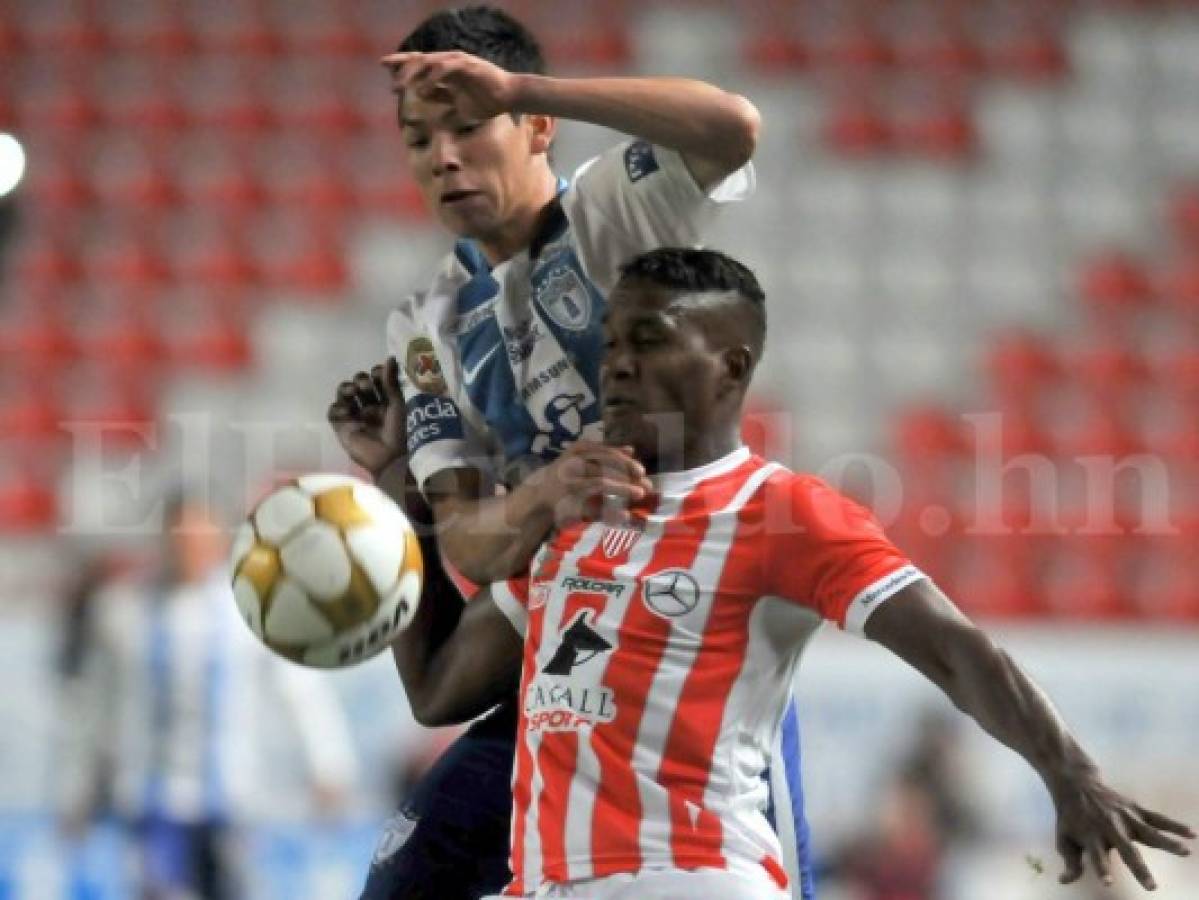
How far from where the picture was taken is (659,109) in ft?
10.9

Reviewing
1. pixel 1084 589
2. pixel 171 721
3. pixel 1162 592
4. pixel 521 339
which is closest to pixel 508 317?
pixel 521 339

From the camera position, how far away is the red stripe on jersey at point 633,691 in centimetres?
331

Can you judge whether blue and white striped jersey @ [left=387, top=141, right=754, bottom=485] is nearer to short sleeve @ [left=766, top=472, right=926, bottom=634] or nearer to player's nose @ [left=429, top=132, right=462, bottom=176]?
player's nose @ [left=429, top=132, right=462, bottom=176]

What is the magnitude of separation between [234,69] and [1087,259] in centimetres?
390

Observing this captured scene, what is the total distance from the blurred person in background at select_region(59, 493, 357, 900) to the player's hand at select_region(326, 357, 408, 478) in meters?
2.67

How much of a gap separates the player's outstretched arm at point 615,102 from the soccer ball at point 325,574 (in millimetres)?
699

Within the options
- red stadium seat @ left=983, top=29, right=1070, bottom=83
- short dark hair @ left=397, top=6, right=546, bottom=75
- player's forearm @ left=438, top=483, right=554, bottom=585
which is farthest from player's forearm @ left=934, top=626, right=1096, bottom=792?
→ red stadium seat @ left=983, top=29, right=1070, bottom=83

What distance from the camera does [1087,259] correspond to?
9.70 metres

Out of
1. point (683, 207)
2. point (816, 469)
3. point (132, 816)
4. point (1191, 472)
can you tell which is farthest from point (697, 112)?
point (1191, 472)

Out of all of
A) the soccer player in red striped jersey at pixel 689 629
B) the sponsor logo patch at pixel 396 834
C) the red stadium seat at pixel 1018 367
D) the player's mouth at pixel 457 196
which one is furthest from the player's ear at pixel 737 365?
the red stadium seat at pixel 1018 367

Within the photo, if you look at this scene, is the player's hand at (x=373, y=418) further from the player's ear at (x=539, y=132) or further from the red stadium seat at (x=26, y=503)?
the red stadium seat at (x=26, y=503)

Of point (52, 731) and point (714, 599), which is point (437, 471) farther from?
point (52, 731)

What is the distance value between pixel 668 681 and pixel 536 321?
768mm

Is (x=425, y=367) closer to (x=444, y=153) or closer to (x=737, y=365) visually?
(x=444, y=153)
